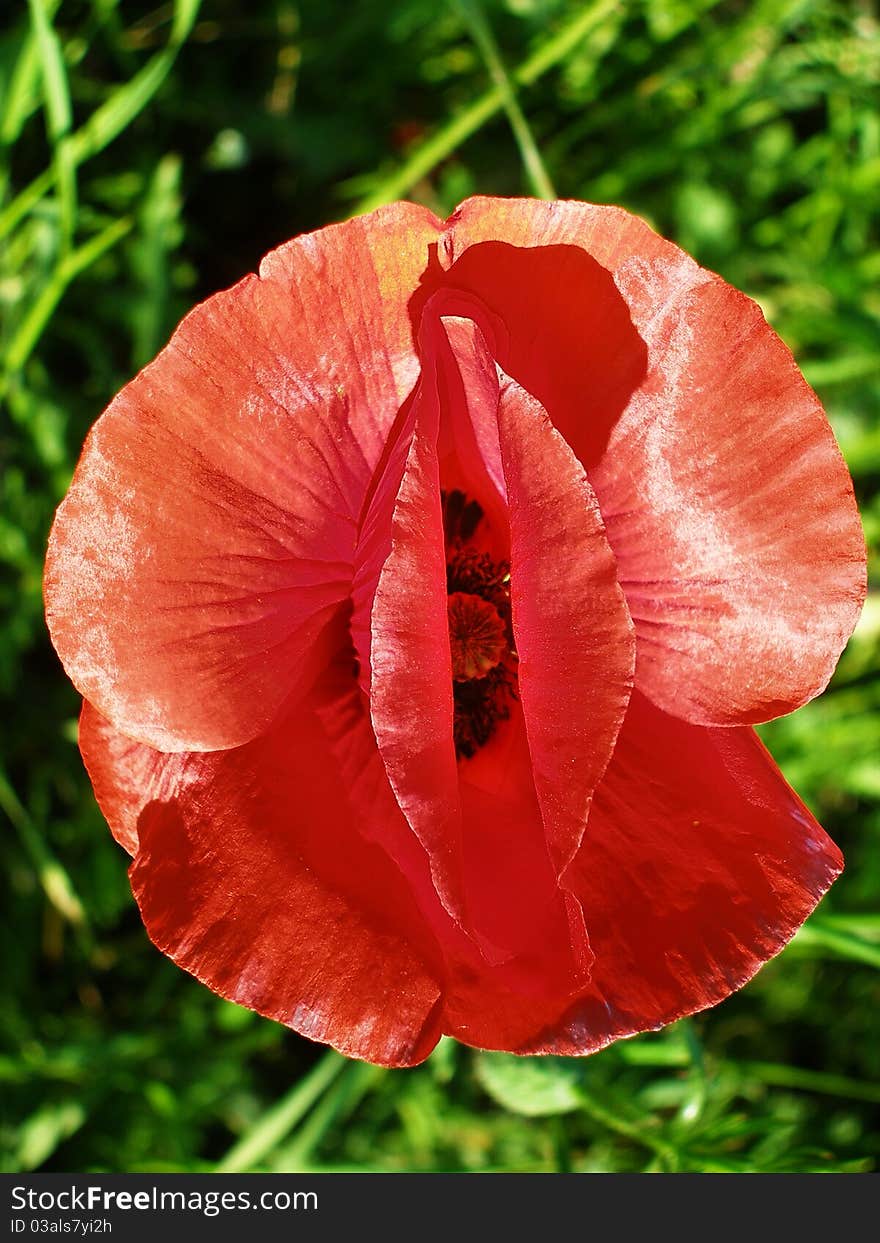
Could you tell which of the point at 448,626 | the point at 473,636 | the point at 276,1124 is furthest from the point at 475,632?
the point at 276,1124

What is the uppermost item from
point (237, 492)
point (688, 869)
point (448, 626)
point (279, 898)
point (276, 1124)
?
point (237, 492)

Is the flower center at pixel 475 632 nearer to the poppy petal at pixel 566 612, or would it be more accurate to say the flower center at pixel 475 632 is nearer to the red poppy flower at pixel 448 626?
the red poppy flower at pixel 448 626

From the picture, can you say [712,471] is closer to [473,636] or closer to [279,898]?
[473,636]

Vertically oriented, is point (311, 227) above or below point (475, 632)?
above

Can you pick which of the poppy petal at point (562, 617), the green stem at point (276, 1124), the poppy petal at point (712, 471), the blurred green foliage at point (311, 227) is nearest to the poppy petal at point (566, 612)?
the poppy petal at point (562, 617)

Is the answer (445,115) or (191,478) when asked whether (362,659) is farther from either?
(445,115)

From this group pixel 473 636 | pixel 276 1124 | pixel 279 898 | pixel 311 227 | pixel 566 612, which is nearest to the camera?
pixel 566 612
